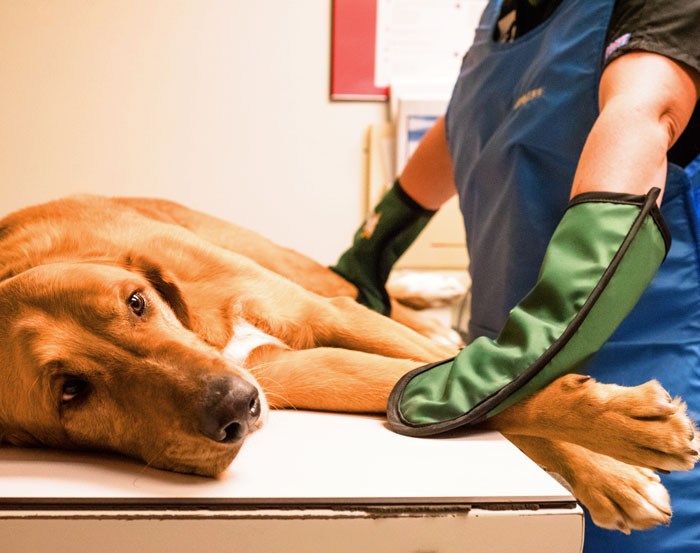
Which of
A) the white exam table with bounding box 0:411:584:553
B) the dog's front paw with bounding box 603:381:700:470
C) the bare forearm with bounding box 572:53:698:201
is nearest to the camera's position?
the white exam table with bounding box 0:411:584:553

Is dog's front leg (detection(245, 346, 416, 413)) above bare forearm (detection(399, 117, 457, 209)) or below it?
below

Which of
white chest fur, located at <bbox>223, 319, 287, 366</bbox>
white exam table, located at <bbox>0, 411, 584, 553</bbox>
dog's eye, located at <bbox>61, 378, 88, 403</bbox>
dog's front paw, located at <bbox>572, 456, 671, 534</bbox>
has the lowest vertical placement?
dog's front paw, located at <bbox>572, 456, 671, 534</bbox>

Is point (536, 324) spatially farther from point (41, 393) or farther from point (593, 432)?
point (41, 393)

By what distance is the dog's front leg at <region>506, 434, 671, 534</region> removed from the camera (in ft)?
2.46

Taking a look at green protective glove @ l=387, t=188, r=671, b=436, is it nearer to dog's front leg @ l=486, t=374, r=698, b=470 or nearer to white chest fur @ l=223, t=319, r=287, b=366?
dog's front leg @ l=486, t=374, r=698, b=470

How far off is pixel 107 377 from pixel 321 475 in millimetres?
370

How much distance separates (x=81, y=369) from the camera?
81cm

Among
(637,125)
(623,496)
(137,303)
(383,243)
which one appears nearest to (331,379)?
(137,303)

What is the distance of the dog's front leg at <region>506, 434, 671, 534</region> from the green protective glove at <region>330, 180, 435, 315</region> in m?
0.83

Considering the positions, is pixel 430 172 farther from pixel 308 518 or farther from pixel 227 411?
pixel 308 518

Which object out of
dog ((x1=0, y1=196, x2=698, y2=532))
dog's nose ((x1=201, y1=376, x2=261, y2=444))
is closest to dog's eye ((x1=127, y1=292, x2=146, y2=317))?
dog ((x1=0, y1=196, x2=698, y2=532))

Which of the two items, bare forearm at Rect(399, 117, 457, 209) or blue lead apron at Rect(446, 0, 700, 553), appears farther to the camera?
bare forearm at Rect(399, 117, 457, 209)

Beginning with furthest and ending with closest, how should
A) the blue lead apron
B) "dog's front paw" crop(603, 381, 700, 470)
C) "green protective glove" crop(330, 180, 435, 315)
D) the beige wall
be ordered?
the beige wall → "green protective glove" crop(330, 180, 435, 315) → the blue lead apron → "dog's front paw" crop(603, 381, 700, 470)

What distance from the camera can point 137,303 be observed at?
0.91m
